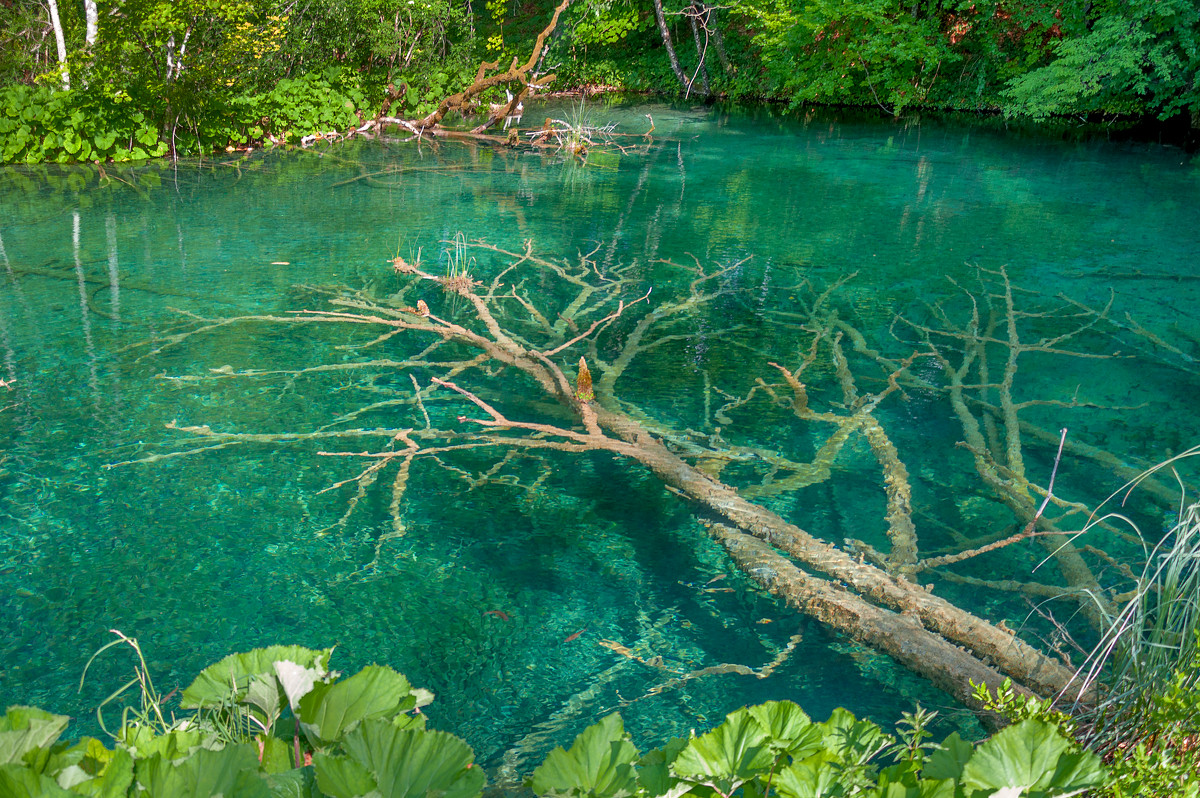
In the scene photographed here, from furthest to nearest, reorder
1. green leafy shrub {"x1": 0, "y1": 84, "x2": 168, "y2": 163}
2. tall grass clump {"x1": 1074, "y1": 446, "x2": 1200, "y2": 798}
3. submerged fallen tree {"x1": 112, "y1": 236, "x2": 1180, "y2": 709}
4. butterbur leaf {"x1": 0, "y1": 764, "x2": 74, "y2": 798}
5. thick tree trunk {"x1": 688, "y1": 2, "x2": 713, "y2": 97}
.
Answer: thick tree trunk {"x1": 688, "y1": 2, "x2": 713, "y2": 97}, green leafy shrub {"x1": 0, "y1": 84, "x2": 168, "y2": 163}, submerged fallen tree {"x1": 112, "y1": 236, "x2": 1180, "y2": 709}, tall grass clump {"x1": 1074, "y1": 446, "x2": 1200, "y2": 798}, butterbur leaf {"x1": 0, "y1": 764, "x2": 74, "y2": 798}

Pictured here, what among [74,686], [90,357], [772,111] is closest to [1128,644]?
[74,686]

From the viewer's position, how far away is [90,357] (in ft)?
18.3

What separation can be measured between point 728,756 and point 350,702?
529mm

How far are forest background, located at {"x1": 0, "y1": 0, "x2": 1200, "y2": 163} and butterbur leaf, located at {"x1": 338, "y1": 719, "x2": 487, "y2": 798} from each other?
39.1 ft

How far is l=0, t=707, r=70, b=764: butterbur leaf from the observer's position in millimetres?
1183

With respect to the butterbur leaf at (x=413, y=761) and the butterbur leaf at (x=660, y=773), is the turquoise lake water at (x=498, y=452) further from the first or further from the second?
Answer: the butterbur leaf at (x=413, y=761)

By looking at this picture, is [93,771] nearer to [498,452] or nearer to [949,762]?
[949,762]

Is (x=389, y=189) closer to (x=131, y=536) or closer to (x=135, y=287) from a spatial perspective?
(x=135, y=287)

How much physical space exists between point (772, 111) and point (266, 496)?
1623 cm

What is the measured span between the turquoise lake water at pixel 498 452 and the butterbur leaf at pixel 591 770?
1651 millimetres

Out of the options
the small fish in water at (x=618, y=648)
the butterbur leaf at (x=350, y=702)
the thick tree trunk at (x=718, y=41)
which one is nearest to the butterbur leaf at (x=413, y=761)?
the butterbur leaf at (x=350, y=702)

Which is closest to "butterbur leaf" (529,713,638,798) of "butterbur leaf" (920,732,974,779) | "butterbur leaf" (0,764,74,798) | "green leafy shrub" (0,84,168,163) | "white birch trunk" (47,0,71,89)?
"butterbur leaf" (920,732,974,779)

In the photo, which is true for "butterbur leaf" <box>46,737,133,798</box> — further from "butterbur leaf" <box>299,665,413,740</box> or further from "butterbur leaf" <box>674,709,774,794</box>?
"butterbur leaf" <box>674,709,774,794</box>

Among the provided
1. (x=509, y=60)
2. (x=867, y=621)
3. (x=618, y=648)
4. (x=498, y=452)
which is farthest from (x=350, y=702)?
(x=509, y=60)
